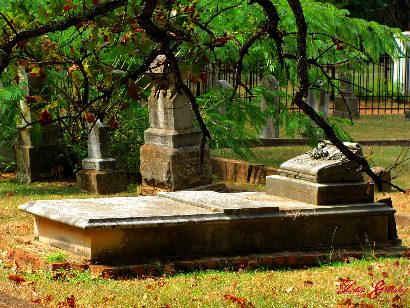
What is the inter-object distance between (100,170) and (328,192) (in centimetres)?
557

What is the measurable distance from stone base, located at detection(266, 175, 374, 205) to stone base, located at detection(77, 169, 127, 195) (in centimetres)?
479

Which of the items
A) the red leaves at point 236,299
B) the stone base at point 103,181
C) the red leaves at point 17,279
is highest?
the stone base at point 103,181

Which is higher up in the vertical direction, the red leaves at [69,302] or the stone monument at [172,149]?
the stone monument at [172,149]

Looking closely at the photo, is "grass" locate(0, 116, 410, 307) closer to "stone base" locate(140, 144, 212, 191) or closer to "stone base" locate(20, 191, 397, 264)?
"stone base" locate(20, 191, 397, 264)

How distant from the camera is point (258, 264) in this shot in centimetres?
1012

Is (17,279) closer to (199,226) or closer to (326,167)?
(199,226)

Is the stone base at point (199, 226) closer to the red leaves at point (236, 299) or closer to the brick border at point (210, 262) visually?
the brick border at point (210, 262)

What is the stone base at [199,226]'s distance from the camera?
9.78 metres

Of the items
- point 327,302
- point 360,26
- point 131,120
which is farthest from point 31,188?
point 327,302

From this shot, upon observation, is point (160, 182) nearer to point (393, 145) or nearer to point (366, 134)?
point (393, 145)

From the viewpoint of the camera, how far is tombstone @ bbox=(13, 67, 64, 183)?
54.3ft

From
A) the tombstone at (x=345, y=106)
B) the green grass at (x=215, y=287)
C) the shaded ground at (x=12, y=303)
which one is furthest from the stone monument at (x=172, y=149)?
the tombstone at (x=345, y=106)

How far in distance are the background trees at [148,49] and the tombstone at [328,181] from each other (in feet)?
3.33

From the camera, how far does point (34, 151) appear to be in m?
16.6
